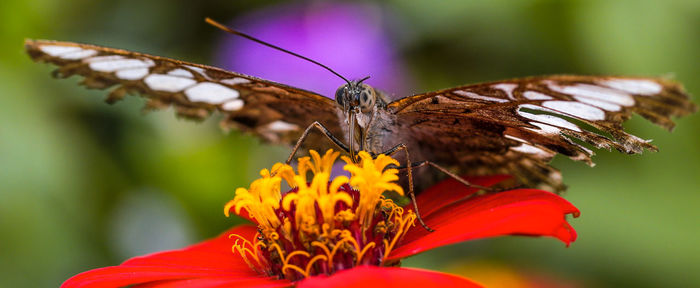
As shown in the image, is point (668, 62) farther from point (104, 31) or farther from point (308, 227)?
point (104, 31)

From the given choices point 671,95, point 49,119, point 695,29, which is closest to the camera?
point 671,95

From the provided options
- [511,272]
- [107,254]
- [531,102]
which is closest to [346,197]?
[531,102]

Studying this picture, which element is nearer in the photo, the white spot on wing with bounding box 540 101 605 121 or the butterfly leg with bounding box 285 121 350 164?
the white spot on wing with bounding box 540 101 605 121

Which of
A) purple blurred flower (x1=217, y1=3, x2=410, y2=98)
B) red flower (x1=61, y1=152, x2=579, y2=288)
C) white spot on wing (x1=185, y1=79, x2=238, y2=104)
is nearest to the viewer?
red flower (x1=61, y1=152, x2=579, y2=288)

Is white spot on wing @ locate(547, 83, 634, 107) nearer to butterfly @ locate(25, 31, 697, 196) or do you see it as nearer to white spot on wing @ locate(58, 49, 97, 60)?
butterfly @ locate(25, 31, 697, 196)

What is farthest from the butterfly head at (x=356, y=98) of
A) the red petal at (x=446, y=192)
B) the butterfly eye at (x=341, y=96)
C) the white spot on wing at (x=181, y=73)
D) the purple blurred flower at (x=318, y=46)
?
the purple blurred flower at (x=318, y=46)

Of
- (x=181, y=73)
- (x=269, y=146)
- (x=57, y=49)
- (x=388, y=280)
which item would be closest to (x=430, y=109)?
(x=388, y=280)

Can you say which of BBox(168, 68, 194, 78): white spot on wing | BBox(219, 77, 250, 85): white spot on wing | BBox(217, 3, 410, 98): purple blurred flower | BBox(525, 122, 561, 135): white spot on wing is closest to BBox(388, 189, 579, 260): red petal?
BBox(525, 122, 561, 135): white spot on wing

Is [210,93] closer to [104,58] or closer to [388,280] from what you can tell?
[104,58]
